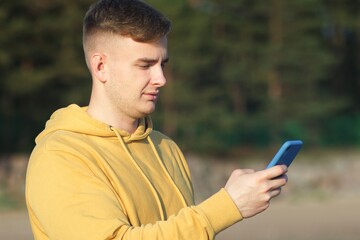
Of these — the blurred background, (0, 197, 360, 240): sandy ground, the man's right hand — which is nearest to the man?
the man's right hand

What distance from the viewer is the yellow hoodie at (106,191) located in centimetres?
230

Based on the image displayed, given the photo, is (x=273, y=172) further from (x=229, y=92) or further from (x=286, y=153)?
(x=229, y=92)

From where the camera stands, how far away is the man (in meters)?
2.31

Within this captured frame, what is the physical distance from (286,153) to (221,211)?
26 centimetres

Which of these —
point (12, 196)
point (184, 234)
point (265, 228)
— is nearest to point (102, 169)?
point (184, 234)

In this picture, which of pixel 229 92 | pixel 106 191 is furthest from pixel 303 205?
pixel 106 191

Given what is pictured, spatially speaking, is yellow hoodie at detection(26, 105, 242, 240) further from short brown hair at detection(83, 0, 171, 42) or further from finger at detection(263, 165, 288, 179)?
short brown hair at detection(83, 0, 171, 42)

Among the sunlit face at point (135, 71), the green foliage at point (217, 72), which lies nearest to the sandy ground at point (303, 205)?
the green foliage at point (217, 72)

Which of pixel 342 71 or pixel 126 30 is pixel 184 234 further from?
pixel 342 71

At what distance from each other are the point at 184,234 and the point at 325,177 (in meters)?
18.6

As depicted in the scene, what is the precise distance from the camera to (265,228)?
1491cm

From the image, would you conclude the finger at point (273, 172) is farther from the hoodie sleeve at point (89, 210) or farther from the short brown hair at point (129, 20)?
the short brown hair at point (129, 20)

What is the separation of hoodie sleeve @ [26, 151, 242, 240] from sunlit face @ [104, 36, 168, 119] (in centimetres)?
27

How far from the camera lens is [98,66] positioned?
260 cm
